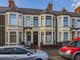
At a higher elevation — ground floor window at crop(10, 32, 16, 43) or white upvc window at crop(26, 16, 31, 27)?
white upvc window at crop(26, 16, 31, 27)

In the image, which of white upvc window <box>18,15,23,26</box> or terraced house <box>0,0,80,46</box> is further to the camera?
white upvc window <box>18,15,23,26</box>

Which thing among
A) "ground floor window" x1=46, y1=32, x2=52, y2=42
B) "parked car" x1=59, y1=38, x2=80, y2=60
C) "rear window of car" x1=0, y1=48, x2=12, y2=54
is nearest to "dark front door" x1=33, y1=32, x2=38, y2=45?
"ground floor window" x1=46, y1=32, x2=52, y2=42

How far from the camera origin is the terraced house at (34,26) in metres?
28.2

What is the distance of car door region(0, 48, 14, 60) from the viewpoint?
11.2 meters

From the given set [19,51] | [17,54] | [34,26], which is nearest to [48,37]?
[34,26]

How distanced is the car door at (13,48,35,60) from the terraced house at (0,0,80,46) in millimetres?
16482

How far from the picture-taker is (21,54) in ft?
37.7

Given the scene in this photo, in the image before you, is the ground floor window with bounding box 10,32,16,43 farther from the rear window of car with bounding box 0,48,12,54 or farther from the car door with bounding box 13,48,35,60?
the car door with bounding box 13,48,35,60

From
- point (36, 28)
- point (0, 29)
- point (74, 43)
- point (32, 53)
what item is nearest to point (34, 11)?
point (36, 28)

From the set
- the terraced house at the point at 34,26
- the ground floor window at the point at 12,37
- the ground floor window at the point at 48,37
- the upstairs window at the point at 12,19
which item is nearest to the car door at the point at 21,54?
the terraced house at the point at 34,26

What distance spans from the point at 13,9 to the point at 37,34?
6.64m

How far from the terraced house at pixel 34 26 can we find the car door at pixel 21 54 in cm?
1648

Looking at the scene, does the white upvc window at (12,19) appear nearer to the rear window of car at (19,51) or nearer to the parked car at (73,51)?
the parked car at (73,51)

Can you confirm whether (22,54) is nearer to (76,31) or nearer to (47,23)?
(47,23)
